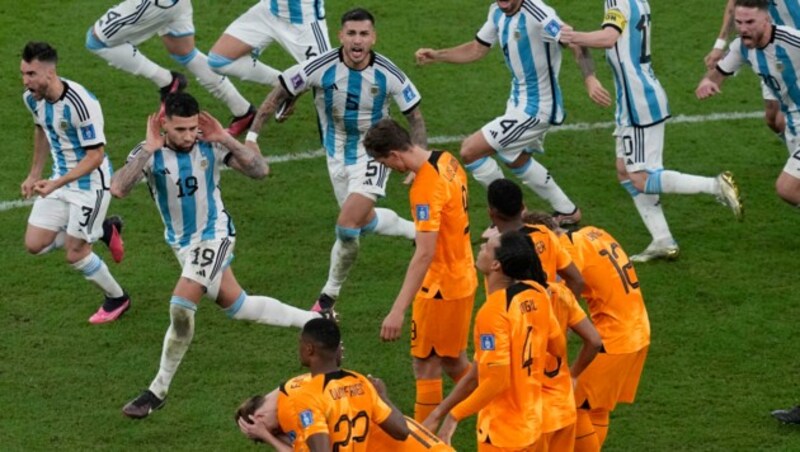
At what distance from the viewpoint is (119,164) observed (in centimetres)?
1448

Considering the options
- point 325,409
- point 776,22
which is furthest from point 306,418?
point 776,22

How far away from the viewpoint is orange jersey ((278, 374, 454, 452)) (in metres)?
8.13

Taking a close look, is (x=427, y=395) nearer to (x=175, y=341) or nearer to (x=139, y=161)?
(x=175, y=341)

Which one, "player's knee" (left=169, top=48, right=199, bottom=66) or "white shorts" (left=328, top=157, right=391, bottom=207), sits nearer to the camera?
"white shorts" (left=328, top=157, right=391, bottom=207)

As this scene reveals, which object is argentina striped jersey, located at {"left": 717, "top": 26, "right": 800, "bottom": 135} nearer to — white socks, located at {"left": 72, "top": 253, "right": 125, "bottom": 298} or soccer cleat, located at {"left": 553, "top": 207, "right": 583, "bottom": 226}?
soccer cleat, located at {"left": 553, "top": 207, "right": 583, "bottom": 226}

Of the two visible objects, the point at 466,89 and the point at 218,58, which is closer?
the point at 218,58

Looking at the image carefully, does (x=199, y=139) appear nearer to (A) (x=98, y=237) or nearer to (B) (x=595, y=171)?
(A) (x=98, y=237)

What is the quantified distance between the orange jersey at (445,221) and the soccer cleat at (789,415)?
2268 millimetres

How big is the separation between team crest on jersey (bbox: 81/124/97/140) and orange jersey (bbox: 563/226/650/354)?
438cm

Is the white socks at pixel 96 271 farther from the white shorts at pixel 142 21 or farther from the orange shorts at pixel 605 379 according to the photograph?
the orange shorts at pixel 605 379

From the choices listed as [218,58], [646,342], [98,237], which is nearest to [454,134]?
[218,58]

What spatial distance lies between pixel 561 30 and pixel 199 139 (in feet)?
11.4

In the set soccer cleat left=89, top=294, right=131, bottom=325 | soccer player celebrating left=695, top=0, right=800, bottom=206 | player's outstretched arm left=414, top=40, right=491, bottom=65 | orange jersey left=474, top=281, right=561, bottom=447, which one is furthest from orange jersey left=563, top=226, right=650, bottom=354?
soccer cleat left=89, top=294, right=131, bottom=325

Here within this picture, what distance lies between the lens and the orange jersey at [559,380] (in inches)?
340
